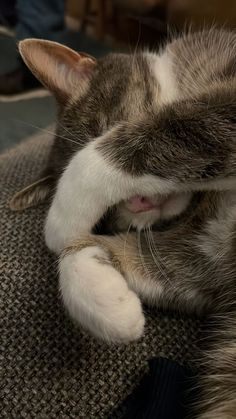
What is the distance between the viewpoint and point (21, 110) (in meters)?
2.38

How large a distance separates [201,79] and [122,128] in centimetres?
21

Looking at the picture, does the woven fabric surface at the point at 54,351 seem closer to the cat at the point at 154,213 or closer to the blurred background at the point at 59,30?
the cat at the point at 154,213

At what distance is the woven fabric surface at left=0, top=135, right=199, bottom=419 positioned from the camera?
25.3 inches

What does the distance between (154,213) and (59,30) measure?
2416mm

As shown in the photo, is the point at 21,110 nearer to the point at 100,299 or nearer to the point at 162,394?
the point at 100,299

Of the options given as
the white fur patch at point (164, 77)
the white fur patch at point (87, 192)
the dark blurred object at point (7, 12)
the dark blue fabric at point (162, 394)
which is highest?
the white fur patch at point (164, 77)

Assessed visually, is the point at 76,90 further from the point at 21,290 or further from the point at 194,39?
the point at 21,290

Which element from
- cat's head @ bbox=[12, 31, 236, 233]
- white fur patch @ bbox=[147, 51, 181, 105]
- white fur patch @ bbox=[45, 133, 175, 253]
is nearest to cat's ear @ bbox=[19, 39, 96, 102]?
cat's head @ bbox=[12, 31, 236, 233]

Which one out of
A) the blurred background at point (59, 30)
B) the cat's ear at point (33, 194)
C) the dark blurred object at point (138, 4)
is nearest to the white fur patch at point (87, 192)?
the cat's ear at point (33, 194)

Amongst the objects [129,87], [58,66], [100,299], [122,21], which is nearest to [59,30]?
[122,21]

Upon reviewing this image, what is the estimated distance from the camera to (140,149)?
77cm

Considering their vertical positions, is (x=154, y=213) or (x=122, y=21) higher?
(x=154, y=213)

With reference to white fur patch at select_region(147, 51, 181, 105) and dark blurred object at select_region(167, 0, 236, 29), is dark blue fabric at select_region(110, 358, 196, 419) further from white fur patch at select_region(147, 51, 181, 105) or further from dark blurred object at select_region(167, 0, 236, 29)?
dark blurred object at select_region(167, 0, 236, 29)

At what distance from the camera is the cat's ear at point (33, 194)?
938 millimetres
